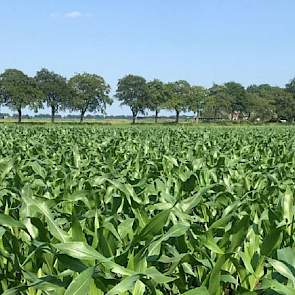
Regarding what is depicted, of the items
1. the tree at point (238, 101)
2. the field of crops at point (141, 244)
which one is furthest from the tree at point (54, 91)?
the field of crops at point (141, 244)

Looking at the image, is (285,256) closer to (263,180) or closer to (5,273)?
(5,273)

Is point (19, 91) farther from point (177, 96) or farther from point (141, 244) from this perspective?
point (141, 244)

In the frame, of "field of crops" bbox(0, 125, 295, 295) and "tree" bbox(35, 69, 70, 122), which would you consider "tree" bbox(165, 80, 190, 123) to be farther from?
"field of crops" bbox(0, 125, 295, 295)

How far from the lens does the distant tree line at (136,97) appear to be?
94.6 metres

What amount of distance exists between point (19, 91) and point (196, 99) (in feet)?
122

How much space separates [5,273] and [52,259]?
0.31 m

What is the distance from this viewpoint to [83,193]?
12.0 ft

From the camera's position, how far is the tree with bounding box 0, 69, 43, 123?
91375mm

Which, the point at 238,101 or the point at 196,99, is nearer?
the point at 196,99

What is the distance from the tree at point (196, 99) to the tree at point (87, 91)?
702 inches

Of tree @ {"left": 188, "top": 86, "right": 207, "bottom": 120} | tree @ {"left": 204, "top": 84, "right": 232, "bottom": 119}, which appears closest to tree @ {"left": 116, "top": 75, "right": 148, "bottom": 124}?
tree @ {"left": 188, "top": 86, "right": 207, "bottom": 120}

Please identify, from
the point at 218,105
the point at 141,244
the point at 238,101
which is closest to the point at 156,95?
the point at 218,105

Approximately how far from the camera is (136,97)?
112875mm

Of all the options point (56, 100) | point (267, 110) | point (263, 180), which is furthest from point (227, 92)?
point (263, 180)
